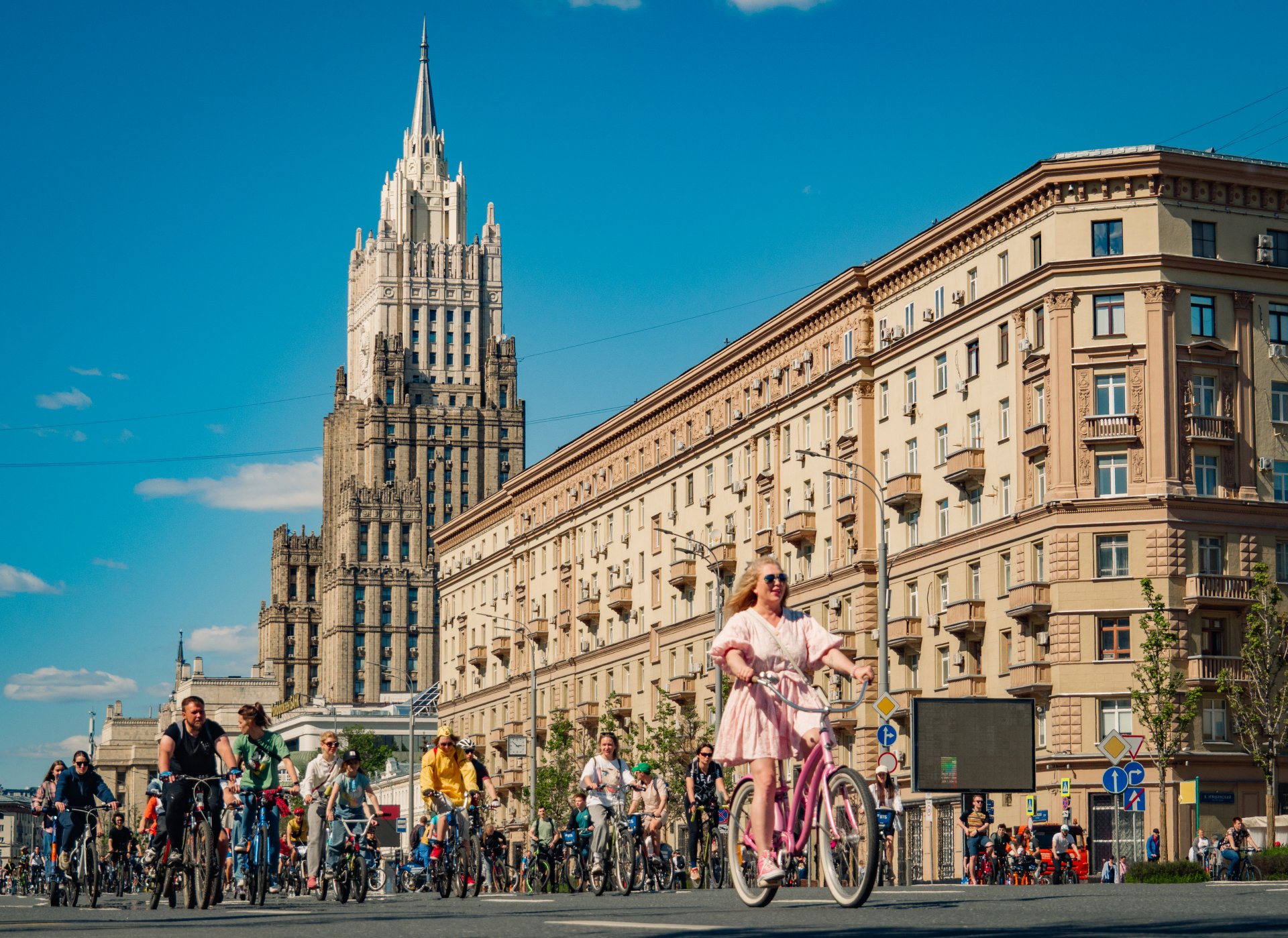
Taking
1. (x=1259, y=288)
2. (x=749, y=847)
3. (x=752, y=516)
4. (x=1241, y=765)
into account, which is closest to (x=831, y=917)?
(x=749, y=847)

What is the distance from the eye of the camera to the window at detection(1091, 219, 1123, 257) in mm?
61319

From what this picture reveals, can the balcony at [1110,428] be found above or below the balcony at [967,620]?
above

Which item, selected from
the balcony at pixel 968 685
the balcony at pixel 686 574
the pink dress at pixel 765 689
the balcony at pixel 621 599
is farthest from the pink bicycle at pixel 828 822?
the balcony at pixel 621 599

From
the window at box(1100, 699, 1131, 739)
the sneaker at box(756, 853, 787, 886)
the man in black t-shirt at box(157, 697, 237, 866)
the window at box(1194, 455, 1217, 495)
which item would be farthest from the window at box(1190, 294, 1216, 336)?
the sneaker at box(756, 853, 787, 886)

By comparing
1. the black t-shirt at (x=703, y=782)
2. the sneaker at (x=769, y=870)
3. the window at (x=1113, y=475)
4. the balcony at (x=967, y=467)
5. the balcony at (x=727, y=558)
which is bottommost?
the sneaker at (x=769, y=870)

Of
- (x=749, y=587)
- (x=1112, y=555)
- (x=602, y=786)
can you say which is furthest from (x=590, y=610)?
(x=749, y=587)

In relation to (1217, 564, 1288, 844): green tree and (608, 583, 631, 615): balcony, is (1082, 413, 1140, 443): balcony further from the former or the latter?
(608, 583, 631, 615): balcony

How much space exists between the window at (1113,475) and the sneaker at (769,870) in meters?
48.5

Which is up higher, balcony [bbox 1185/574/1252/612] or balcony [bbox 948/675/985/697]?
balcony [bbox 1185/574/1252/612]

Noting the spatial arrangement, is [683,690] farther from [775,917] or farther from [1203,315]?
[775,917]

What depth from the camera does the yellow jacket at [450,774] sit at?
2283 cm

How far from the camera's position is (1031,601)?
60.0m

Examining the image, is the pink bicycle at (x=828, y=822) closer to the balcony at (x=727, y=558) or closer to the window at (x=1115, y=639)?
the window at (x=1115, y=639)

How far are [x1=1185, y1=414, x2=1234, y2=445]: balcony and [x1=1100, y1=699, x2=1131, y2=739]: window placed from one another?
310 inches
